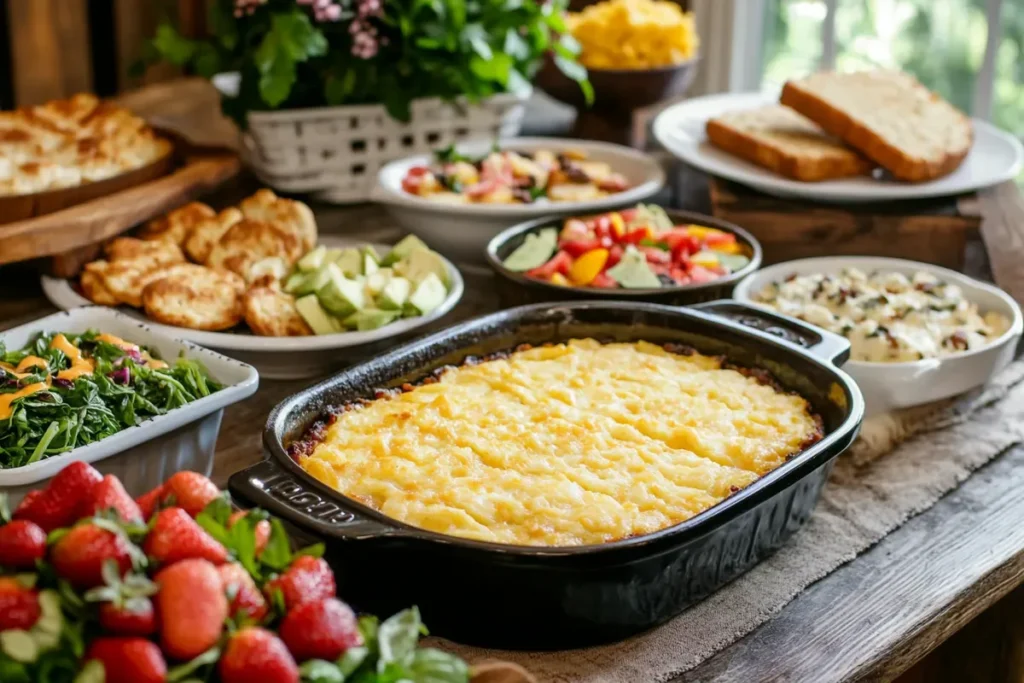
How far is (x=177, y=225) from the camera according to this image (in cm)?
237

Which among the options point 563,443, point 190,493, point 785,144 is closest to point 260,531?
point 190,493

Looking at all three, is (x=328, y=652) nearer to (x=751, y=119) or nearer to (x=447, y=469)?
(x=447, y=469)

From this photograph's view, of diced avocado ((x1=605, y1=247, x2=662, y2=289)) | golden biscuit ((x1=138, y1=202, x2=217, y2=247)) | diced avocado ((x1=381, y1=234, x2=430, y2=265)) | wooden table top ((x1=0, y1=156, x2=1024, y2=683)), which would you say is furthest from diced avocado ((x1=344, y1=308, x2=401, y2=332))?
golden biscuit ((x1=138, y1=202, x2=217, y2=247))

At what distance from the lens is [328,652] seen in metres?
1.01

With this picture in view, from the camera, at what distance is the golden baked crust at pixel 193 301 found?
1.99 meters

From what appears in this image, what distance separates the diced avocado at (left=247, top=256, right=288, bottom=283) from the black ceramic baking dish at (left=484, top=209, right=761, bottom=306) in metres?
0.38

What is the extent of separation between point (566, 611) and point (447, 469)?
27cm

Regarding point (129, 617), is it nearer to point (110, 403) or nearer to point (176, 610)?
point (176, 610)

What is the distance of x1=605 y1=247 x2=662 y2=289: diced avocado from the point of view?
81.4 inches

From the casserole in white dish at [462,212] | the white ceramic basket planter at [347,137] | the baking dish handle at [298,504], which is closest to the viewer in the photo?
the baking dish handle at [298,504]

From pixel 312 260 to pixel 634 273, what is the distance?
59 centimetres

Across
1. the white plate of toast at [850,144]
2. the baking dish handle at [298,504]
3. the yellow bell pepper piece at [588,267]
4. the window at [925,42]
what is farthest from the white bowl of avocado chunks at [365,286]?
the window at [925,42]

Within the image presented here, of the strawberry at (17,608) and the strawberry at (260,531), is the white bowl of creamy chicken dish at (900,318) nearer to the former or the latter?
the strawberry at (260,531)

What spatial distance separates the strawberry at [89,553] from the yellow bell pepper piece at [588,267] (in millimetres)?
1219
